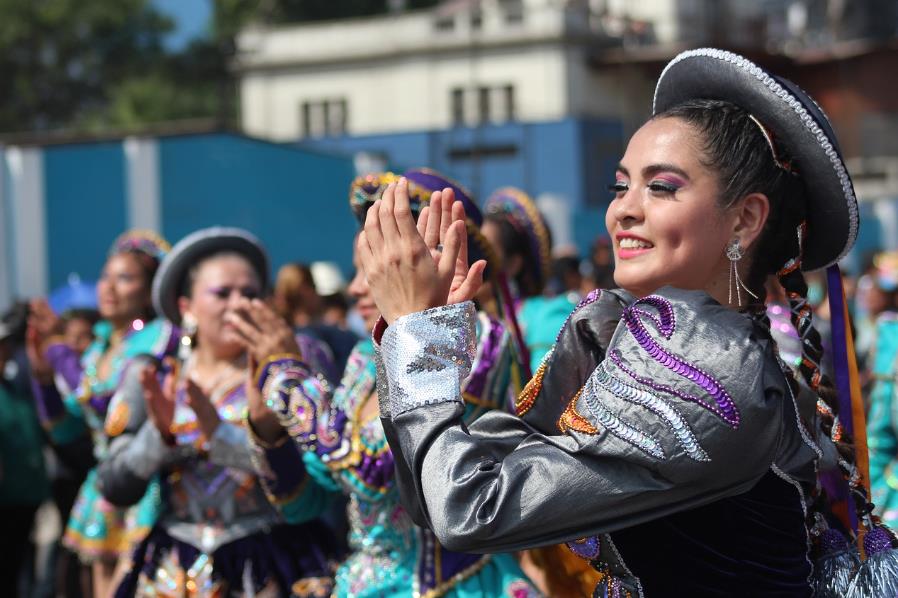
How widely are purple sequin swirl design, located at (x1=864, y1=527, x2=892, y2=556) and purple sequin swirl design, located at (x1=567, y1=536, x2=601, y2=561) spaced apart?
0.54 m

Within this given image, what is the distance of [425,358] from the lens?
205cm

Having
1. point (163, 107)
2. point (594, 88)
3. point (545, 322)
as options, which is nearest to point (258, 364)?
point (545, 322)

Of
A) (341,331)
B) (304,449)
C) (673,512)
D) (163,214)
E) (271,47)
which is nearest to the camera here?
(673,512)

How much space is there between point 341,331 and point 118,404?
2714 mm

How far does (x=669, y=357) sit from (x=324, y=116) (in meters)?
40.0

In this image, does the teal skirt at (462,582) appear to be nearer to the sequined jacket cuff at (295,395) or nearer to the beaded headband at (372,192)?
the sequined jacket cuff at (295,395)

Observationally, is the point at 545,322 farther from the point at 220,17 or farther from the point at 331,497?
the point at 220,17

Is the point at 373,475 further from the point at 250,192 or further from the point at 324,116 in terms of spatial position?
the point at 324,116

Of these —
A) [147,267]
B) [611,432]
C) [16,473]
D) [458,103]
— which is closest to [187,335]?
[147,267]

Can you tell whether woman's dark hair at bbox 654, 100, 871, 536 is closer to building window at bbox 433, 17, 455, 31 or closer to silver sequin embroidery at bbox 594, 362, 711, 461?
silver sequin embroidery at bbox 594, 362, 711, 461

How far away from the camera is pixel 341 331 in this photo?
7.15 meters

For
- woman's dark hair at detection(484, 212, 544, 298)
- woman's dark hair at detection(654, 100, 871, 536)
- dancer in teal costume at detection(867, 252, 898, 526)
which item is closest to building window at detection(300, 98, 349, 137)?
woman's dark hair at detection(484, 212, 544, 298)

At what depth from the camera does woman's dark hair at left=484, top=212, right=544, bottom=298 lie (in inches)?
241

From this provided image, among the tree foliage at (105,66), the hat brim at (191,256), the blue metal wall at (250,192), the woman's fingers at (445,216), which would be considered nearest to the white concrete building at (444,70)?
the tree foliage at (105,66)
